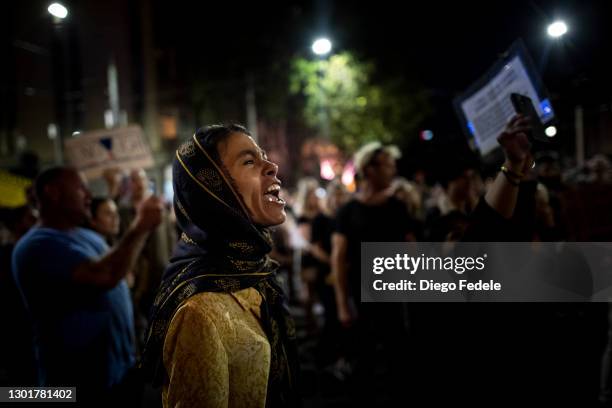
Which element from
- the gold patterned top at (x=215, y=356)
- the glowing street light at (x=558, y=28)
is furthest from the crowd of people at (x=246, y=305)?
the glowing street light at (x=558, y=28)

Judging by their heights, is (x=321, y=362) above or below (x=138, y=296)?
below

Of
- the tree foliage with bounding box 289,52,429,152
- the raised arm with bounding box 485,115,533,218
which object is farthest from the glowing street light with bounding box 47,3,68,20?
the tree foliage with bounding box 289,52,429,152

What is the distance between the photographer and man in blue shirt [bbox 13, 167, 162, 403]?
272 centimetres

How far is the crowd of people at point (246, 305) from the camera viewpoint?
170 centimetres

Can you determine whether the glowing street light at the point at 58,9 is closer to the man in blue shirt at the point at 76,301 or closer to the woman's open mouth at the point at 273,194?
the man in blue shirt at the point at 76,301

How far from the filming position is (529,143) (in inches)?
92.4

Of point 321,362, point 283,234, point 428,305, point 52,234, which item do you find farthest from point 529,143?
point 283,234

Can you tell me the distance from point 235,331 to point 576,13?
4.82 m

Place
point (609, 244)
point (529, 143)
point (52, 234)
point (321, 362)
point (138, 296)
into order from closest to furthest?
point (529, 143)
point (52, 234)
point (609, 244)
point (138, 296)
point (321, 362)

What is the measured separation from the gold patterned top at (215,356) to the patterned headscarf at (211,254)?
0.22 feet

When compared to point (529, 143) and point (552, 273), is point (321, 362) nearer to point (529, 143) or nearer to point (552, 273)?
point (552, 273)

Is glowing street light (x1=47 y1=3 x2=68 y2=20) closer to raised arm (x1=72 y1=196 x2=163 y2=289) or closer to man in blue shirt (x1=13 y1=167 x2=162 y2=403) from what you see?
man in blue shirt (x1=13 y1=167 x2=162 y2=403)

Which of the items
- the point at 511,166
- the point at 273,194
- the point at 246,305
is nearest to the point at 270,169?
the point at 273,194

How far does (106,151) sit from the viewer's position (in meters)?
5.98
